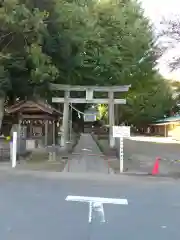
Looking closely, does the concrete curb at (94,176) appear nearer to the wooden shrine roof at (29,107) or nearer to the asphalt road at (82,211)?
the asphalt road at (82,211)

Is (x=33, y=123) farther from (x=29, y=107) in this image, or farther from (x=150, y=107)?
(x=150, y=107)

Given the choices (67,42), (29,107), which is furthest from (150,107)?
(67,42)

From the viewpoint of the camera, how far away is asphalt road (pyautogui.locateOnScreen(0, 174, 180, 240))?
619cm

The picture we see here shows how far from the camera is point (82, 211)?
806 cm

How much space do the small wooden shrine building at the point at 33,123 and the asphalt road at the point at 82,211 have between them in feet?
33.6

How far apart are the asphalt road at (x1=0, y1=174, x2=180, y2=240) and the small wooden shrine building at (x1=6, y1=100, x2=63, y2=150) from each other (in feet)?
33.6

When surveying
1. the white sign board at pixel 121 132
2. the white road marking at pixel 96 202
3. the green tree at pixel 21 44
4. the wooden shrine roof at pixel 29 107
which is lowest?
the white road marking at pixel 96 202

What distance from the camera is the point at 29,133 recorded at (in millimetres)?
27281

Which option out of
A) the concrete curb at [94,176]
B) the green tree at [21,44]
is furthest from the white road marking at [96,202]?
the green tree at [21,44]

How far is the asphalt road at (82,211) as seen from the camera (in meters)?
6.19

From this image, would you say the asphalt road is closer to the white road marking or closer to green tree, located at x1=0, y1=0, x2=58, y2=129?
the white road marking

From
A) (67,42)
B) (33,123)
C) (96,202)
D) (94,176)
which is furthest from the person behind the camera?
(33,123)

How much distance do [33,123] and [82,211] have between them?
69.0 ft

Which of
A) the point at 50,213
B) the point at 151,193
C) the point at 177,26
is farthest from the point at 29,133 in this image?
the point at 50,213
